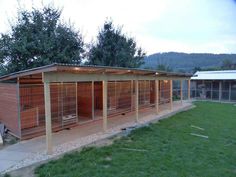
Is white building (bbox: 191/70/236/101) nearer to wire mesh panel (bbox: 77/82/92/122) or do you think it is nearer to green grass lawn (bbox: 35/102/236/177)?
wire mesh panel (bbox: 77/82/92/122)

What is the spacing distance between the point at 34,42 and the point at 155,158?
29.4 ft

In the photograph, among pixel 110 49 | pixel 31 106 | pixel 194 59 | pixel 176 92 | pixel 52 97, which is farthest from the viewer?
pixel 194 59

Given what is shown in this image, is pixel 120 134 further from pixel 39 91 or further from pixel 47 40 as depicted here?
pixel 47 40

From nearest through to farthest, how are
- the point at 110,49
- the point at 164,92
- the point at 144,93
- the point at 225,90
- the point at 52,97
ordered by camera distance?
1. the point at 52,97
2. the point at 144,93
3. the point at 164,92
4. the point at 110,49
5. the point at 225,90

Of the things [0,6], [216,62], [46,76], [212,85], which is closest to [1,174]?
[46,76]

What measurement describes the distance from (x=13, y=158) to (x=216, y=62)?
42244mm

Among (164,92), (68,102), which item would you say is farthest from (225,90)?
(68,102)

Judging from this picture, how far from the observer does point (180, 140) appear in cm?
743

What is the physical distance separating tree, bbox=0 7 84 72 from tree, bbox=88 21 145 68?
461 centimetres

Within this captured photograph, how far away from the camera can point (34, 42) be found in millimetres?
11594

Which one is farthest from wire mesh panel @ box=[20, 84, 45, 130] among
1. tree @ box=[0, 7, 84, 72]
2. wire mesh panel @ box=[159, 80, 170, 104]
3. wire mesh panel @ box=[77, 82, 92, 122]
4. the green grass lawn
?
wire mesh panel @ box=[159, 80, 170, 104]

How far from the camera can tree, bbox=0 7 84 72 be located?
11.5 m

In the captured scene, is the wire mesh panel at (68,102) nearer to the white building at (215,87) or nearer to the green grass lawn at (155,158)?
the green grass lawn at (155,158)

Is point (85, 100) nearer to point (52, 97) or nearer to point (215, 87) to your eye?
point (52, 97)
